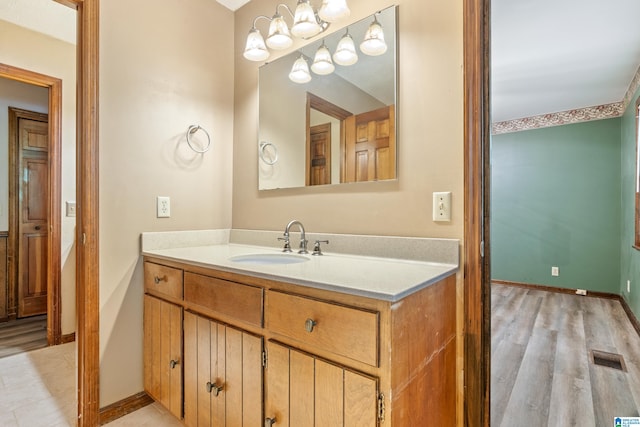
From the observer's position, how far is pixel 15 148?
119 inches

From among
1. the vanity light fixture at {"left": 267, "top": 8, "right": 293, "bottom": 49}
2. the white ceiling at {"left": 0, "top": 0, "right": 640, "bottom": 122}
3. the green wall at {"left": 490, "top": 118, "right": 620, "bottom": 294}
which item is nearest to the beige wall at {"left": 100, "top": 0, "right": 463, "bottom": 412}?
the vanity light fixture at {"left": 267, "top": 8, "right": 293, "bottom": 49}

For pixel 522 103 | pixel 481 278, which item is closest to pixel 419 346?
pixel 481 278

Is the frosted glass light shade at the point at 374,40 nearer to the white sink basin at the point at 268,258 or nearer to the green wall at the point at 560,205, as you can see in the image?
the white sink basin at the point at 268,258

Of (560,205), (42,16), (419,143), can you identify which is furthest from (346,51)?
(560,205)

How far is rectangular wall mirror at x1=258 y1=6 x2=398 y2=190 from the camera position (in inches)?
58.6

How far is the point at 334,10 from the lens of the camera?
5.02 ft

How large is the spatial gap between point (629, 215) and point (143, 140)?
178 inches

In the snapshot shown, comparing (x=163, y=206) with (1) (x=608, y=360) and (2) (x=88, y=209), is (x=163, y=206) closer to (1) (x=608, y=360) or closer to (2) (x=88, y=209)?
(2) (x=88, y=209)

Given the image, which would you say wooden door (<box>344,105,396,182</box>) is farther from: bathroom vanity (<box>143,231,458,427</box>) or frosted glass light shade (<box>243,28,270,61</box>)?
frosted glass light shade (<box>243,28,270,61</box>)

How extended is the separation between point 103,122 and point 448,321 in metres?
1.78

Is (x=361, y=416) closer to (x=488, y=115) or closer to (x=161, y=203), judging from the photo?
(x=488, y=115)

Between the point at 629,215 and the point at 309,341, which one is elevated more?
the point at 629,215

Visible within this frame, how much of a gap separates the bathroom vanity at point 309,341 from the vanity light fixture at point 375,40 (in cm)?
94

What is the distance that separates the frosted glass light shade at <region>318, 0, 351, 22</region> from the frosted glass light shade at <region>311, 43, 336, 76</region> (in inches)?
6.8
